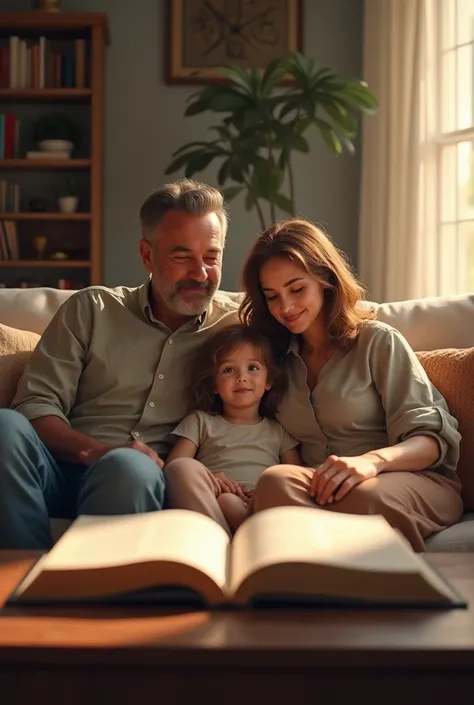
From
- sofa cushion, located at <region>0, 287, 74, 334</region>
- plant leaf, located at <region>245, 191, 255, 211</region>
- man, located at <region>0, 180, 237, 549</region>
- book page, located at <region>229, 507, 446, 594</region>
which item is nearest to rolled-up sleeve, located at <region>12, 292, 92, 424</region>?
man, located at <region>0, 180, 237, 549</region>

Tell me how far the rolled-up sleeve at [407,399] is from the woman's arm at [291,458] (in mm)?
236

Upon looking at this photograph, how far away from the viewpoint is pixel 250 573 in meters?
1.06

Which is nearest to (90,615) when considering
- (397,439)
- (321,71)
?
(397,439)

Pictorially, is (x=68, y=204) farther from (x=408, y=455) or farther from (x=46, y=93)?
(x=408, y=455)

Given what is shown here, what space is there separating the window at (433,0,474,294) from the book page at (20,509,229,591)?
10.1 feet

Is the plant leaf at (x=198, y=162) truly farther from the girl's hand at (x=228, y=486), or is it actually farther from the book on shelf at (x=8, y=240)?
the girl's hand at (x=228, y=486)

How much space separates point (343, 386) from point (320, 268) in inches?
10.3

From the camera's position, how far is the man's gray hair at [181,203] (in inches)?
87.9

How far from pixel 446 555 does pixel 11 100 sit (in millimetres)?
3963

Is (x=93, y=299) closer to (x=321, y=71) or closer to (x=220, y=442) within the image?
(x=220, y=442)

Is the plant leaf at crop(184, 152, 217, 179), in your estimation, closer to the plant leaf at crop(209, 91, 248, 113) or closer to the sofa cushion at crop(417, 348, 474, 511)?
the plant leaf at crop(209, 91, 248, 113)

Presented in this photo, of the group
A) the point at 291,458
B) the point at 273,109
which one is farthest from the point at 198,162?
the point at 291,458

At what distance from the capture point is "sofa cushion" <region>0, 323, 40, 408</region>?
2.21 m

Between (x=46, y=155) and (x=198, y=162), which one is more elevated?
(x=46, y=155)
